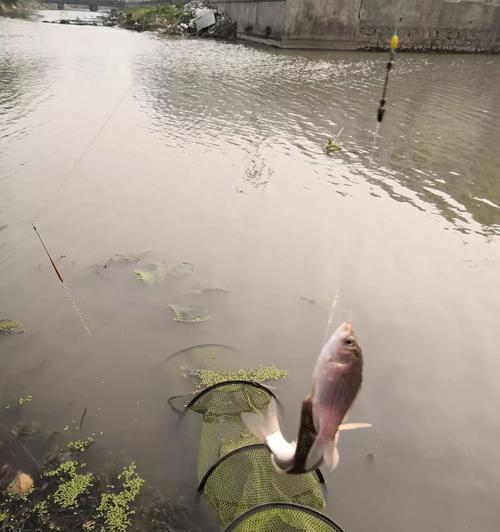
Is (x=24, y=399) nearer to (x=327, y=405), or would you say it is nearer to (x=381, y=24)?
(x=327, y=405)

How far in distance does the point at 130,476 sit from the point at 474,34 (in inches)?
1746

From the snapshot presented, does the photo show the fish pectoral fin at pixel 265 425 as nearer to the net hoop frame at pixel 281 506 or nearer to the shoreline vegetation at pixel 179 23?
the net hoop frame at pixel 281 506

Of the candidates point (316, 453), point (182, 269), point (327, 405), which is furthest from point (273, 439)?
point (182, 269)

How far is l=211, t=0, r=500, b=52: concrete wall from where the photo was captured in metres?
34.8

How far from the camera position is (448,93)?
21641 mm

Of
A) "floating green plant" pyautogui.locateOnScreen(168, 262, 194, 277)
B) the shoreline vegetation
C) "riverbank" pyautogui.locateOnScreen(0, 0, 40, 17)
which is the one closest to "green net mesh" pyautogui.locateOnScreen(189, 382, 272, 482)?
"floating green plant" pyautogui.locateOnScreen(168, 262, 194, 277)

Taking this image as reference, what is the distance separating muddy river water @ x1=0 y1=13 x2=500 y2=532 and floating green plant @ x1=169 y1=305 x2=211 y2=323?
0.56 ft

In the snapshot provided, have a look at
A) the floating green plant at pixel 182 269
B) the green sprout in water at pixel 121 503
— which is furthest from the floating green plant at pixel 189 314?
the green sprout in water at pixel 121 503

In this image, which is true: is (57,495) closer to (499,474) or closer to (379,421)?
(379,421)

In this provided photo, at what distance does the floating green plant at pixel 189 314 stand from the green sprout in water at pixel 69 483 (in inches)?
105

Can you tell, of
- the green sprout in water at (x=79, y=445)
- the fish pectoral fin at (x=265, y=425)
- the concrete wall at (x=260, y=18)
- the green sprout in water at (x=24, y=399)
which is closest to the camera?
the fish pectoral fin at (x=265, y=425)

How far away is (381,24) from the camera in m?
36.1

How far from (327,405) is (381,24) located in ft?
134

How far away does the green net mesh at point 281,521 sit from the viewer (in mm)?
3320
